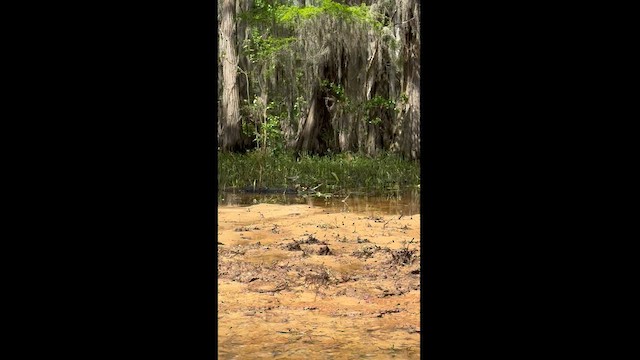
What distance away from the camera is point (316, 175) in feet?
39.7

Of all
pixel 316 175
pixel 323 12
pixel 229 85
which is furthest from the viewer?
pixel 323 12

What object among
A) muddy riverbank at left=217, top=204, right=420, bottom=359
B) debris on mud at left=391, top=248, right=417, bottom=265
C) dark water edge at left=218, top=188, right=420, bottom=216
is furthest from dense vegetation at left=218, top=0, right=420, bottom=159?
debris on mud at left=391, top=248, right=417, bottom=265

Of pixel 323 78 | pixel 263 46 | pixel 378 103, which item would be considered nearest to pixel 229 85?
pixel 263 46

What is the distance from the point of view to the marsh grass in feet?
37.0

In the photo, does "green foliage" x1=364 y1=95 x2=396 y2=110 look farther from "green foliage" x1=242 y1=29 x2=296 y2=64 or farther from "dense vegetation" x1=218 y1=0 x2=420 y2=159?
"green foliage" x1=242 y1=29 x2=296 y2=64

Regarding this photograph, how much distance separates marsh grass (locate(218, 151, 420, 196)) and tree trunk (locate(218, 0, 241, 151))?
974 millimetres

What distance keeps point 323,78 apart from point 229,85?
3.18 metres

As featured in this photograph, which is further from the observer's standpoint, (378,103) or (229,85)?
(378,103)

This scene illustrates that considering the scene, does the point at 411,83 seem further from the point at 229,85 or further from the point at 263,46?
the point at 263,46

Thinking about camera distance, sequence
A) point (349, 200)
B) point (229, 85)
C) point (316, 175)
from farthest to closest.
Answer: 1. point (229, 85)
2. point (316, 175)
3. point (349, 200)
